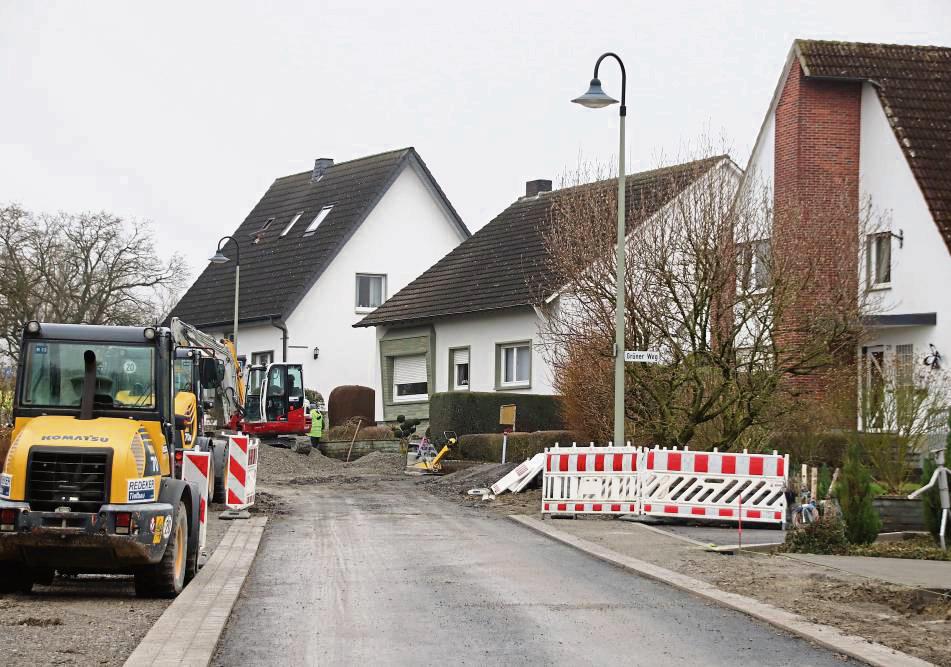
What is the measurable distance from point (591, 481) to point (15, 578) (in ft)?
38.6

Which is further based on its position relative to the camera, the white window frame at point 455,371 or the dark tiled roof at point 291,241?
the dark tiled roof at point 291,241

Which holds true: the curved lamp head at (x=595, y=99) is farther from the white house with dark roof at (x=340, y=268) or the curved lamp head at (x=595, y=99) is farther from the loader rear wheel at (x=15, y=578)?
the white house with dark roof at (x=340, y=268)

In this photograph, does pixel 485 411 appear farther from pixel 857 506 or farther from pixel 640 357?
pixel 857 506

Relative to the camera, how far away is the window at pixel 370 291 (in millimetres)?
53750

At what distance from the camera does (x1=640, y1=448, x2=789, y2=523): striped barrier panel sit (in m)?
22.2

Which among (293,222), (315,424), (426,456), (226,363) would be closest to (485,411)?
(426,456)

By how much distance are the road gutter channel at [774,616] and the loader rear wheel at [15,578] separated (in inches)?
242

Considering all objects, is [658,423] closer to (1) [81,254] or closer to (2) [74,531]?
(2) [74,531]

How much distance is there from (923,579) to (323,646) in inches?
271

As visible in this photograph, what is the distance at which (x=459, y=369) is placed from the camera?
4509cm

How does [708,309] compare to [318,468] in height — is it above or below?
above

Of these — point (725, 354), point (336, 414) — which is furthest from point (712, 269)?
point (336, 414)

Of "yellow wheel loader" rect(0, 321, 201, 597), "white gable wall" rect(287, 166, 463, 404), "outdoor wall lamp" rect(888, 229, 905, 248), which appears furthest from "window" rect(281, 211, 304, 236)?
"yellow wheel loader" rect(0, 321, 201, 597)

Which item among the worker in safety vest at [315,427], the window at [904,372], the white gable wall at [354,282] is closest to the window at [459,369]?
the worker in safety vest at [315,427]
